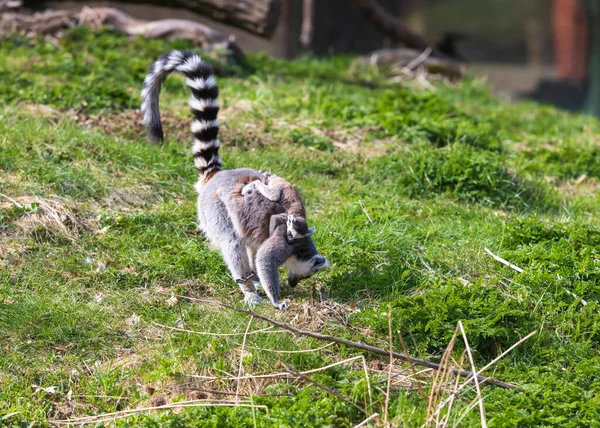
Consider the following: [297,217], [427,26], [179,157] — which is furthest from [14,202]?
[427,26]

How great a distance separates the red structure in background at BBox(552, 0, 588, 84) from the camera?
665 inches

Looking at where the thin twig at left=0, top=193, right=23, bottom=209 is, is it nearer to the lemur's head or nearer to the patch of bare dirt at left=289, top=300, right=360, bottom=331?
the lemur's head

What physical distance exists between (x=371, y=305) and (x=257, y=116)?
3732mm

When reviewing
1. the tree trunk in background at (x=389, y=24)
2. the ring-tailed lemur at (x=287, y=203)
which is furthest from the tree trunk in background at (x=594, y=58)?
the ring-tailed lemur at (x=287, y=203)

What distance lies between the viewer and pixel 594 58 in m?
17.2

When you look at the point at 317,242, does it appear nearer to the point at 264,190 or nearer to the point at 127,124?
the point at 264,190

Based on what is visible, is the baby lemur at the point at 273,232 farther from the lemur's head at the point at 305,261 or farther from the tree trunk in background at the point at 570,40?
the tree trunk in background at the point at 570,40

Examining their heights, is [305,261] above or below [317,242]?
above

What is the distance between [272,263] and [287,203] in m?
0.48

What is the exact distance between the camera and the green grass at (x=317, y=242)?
4355mm

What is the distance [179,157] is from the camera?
277 inches

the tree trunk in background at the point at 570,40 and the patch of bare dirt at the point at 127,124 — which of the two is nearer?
the patch of bare dirt at the point at 127,124

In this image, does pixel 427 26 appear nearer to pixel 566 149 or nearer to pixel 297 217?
pixel 566 149

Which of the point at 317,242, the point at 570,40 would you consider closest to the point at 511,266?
the point at 317,242
